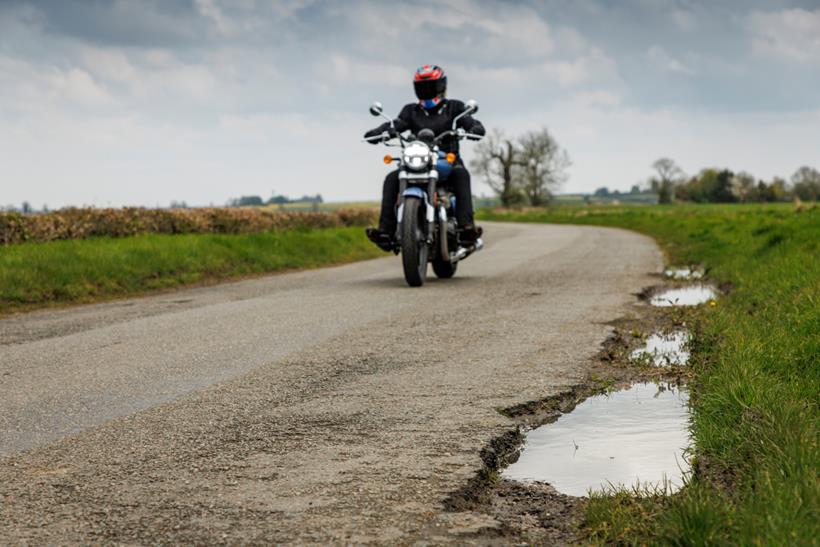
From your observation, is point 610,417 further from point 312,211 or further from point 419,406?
point 312,211

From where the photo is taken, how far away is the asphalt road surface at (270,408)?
3324mm

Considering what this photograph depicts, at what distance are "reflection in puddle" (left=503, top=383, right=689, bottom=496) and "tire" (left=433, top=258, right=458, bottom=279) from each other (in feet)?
24.4

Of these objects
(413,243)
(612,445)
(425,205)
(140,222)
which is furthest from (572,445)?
(140,222)

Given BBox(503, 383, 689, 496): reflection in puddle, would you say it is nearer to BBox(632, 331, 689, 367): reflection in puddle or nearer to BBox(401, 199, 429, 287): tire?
BBox(632, 331, 689, 367): reflection in puddle

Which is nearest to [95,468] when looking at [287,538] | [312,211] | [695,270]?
[287,538]

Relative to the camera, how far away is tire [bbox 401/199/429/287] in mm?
11219

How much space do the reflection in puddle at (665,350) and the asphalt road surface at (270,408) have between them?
411 millimetres

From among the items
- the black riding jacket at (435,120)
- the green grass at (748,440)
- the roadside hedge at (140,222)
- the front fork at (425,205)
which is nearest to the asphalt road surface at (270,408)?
the green grass at (748,440)

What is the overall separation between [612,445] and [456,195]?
8119 millimetres

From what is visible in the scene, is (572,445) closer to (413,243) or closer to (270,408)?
(270,408)

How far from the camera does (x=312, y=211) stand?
26.9 metres

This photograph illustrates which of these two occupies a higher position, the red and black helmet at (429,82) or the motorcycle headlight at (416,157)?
the red and black helmet at (429,82)

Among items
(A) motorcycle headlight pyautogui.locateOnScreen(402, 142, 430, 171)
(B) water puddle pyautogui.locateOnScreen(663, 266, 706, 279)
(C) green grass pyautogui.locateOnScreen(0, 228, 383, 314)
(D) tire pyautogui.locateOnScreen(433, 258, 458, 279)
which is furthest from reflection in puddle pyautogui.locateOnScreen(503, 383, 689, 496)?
(C) green grass pyautogui.locateOnScreen(0, 228, 383, 314)

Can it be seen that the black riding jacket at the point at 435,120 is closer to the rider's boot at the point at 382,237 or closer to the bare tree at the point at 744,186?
the rider's boot at the point at 382,237
